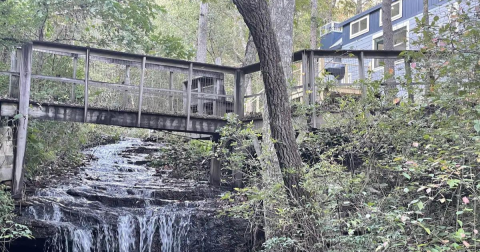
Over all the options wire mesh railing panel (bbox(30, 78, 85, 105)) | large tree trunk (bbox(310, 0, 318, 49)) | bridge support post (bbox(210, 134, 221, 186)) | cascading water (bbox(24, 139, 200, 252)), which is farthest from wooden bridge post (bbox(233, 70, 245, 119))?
large tree trunk (bbox(310, 0, 318, 49))

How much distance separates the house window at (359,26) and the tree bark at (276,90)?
660 inches

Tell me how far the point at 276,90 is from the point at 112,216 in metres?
5.38

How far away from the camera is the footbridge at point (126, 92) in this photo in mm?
11375

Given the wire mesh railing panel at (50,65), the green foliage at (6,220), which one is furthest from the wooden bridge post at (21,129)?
the wire mesh railing panel at (50,65)

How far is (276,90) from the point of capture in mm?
7398

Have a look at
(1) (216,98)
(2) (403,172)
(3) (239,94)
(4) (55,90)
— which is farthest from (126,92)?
(2) (403,172)

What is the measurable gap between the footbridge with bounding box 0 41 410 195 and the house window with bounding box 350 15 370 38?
25.5 ft

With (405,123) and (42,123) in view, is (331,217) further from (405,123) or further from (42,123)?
(42,123)

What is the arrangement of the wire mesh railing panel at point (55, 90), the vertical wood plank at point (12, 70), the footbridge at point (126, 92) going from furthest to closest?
the wire mesh railing panel at point (55, 90)
the vertical wood plank at point (12, 70)
the footbridge at point (126, 92)

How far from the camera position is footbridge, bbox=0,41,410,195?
448 inches

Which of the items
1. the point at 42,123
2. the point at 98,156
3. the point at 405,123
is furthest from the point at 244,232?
the point at 98,156

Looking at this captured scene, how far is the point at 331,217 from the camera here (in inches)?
295

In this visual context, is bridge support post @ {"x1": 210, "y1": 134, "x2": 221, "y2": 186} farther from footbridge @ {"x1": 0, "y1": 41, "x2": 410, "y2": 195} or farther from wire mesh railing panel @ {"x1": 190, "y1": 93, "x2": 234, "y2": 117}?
wire mesh railing panel @ {"x1": 190, "y1": 93, "x2": 234, "y2": 117}

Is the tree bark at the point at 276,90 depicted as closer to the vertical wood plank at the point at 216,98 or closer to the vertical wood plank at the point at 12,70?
the vertical wood plank at the point at 216,98
